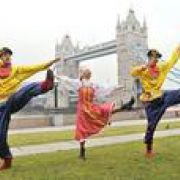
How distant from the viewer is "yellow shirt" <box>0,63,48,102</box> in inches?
347

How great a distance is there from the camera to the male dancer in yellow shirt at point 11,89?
8.77m

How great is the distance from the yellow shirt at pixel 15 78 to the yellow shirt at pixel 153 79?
1.96 meters

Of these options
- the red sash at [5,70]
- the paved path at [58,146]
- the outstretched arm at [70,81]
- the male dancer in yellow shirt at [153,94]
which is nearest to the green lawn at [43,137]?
the paved path at [58,146]

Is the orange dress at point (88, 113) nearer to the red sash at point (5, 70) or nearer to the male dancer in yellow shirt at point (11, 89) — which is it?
the male dancer in yellow shirt at point (11, 89)

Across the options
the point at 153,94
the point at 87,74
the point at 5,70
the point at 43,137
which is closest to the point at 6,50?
the point at 5,70

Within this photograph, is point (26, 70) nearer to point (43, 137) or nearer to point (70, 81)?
point (43, 137)

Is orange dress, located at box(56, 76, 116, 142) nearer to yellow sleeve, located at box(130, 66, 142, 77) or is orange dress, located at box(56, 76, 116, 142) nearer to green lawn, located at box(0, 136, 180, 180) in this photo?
green lawn, located at box(0, 136, 180, 180)

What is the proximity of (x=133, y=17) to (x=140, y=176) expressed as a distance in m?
110

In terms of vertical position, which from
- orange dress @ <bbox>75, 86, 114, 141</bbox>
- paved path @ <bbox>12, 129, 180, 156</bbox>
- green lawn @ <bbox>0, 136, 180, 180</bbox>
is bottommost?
green lawn @ <bbox>0, 136, 180, 180</bbox>

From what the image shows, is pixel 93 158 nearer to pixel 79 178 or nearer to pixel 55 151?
pixel 55 151

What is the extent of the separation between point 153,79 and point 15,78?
255cm

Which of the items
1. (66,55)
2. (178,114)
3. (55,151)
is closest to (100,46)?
(66,55)

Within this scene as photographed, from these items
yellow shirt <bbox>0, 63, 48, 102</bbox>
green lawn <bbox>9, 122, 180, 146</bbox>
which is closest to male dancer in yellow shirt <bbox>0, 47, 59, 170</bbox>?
yellow shirt <bbox>0, 63, 48, 102</bbox>

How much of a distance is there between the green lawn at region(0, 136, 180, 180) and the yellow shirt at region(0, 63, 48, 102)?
3.86ft
